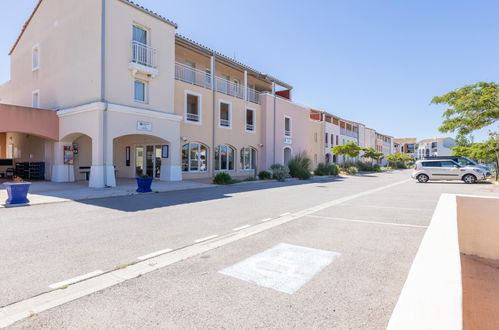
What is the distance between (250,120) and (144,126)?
462 inches

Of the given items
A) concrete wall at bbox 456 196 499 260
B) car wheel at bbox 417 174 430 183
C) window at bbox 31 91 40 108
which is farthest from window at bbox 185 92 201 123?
car wheel at bbox 417 174 430 183

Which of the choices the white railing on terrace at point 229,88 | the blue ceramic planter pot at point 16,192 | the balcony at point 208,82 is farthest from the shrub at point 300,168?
the blue ceramic planter pot at point 16,192

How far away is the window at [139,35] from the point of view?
637 inches

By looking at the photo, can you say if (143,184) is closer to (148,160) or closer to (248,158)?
(148,160)

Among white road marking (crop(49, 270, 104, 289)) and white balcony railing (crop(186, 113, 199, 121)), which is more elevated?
white balcony railing (crop(186, 113, 199, 121))

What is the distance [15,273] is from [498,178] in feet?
91.3

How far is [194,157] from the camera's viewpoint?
66.1 ft

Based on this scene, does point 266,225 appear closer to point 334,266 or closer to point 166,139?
point 334,266

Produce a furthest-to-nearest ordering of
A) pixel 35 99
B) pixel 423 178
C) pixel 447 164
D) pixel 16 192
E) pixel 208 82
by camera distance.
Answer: pixel 208 82 < pixel 423 178 < pixel 447 164 < pixel 35 99 < pixel 16 192

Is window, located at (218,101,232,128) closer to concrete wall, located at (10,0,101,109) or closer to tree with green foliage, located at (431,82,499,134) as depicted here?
concrete wall, located at (10,0,101,109)

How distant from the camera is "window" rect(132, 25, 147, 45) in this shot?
16.2 metres

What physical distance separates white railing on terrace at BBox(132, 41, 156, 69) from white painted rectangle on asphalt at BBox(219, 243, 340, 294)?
14.5 metres

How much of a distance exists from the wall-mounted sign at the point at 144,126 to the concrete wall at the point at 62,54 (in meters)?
2.34

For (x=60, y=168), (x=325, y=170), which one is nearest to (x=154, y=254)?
(x=60, y=168)
